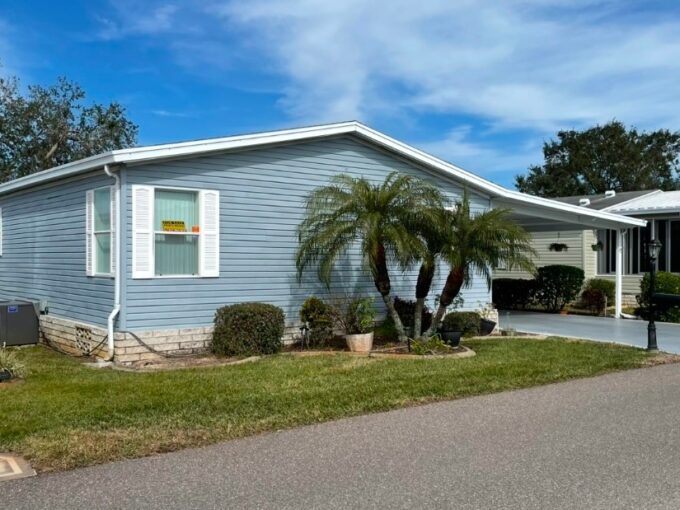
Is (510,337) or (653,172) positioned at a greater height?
(653,172)

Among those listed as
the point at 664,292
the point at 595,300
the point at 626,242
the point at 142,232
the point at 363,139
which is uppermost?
the point at 363,139

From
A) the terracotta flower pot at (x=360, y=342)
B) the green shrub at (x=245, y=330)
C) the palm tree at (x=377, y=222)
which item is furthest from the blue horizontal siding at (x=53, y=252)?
the terracotta flower pot at (x=360, y=342)

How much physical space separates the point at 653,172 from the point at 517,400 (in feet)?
164

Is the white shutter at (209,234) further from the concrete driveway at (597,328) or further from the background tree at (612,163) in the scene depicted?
the background tree at (612,163)

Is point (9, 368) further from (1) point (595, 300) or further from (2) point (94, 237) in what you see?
(1) point (595, 300)

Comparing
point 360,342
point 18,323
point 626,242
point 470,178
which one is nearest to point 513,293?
point 626,242

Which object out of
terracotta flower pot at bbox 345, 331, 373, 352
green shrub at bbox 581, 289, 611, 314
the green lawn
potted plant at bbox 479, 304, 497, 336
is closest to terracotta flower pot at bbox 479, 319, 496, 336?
potted plant at bbox 479, 304, 497, 336

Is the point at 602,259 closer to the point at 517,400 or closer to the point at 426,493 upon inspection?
the point at 517,400

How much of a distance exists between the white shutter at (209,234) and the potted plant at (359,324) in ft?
7.85

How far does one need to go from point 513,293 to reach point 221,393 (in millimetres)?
14961

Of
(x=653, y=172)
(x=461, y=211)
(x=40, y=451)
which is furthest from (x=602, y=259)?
(x=653, y=172)

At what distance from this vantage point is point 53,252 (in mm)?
12414

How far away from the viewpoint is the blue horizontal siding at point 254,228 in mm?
10211

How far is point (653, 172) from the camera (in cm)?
5166
